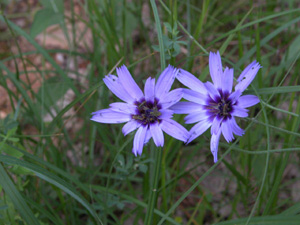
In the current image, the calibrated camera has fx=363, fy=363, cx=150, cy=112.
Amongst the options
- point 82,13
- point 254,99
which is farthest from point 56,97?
point 254,99

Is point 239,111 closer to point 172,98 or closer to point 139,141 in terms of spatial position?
point 172,98

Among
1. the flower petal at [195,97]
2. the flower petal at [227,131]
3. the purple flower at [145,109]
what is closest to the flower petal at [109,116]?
the purple flower at [145,109]

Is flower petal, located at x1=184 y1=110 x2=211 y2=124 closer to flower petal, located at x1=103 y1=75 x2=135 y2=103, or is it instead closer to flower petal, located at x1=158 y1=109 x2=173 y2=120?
flower petal, located at x1=158 y1=109 x2=173 y2=120

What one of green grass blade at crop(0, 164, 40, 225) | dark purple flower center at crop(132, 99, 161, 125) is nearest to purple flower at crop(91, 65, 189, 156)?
dark purple flower center at crop(132, 99, 161, 125)

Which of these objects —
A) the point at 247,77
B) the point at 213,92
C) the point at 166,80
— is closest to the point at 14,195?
the point at 166,80

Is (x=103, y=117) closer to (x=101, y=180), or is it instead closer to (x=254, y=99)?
(x=254, y=99)

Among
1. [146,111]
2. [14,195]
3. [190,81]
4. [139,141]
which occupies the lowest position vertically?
[14,195]
